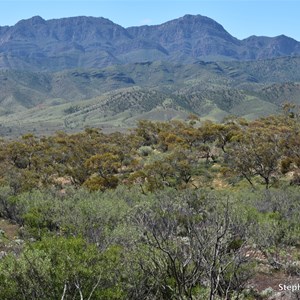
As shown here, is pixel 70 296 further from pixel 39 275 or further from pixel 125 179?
pixel 125 179

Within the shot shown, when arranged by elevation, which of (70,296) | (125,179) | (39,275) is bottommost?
(125,179)

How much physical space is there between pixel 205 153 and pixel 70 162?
2208 centimetres

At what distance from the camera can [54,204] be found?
110 ft

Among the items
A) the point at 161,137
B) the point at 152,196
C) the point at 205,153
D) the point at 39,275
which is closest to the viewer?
the point at 39,275

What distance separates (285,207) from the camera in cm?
3183

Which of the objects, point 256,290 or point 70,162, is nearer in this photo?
point 256,290

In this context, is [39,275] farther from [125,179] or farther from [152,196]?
[125,179]

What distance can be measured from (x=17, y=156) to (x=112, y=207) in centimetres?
4146

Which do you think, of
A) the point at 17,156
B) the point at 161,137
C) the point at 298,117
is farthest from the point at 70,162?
the point at 298,117

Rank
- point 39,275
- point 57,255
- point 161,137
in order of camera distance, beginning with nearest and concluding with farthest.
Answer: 1. point 39,275
2. point 57,255
3. point 161,137

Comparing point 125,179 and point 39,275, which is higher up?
point 39,275

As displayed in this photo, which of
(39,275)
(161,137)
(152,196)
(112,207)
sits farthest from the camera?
(161,137)

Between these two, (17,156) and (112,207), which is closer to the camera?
(112,207)

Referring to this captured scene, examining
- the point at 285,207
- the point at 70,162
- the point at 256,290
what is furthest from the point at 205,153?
the point at 256,290
